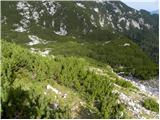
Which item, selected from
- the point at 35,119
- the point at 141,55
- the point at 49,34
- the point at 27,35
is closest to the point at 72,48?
the point at 141,55

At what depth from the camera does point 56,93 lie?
59.6 feet

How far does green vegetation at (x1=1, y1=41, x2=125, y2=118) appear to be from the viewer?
1346 cm

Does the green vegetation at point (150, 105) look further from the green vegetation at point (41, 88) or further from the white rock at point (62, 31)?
the white rock at point (62, 31)

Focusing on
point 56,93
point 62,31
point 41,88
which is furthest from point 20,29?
point 41,88

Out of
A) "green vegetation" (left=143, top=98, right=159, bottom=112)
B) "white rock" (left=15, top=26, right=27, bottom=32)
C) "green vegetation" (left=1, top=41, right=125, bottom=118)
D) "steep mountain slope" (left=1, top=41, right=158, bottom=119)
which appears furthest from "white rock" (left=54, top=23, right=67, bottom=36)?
"green vegetation" (left=1, top=41, right=125, bottom=118)

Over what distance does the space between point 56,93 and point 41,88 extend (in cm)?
203

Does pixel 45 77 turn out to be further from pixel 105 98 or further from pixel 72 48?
pixel 72 48

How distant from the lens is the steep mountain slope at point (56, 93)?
1376 cm

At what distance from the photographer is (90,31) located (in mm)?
179375

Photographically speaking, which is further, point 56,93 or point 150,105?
point 150,105

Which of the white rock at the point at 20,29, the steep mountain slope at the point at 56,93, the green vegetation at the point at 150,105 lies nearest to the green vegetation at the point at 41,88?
the steep mountain slope at the point at 56,93

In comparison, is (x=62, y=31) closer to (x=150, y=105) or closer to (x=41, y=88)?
(x=150, y=105)

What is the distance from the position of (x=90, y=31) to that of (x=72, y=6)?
80.7 feet

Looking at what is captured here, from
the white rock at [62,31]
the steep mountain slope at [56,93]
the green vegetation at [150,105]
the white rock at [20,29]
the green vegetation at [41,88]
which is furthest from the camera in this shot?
the white rock at [62,31]
